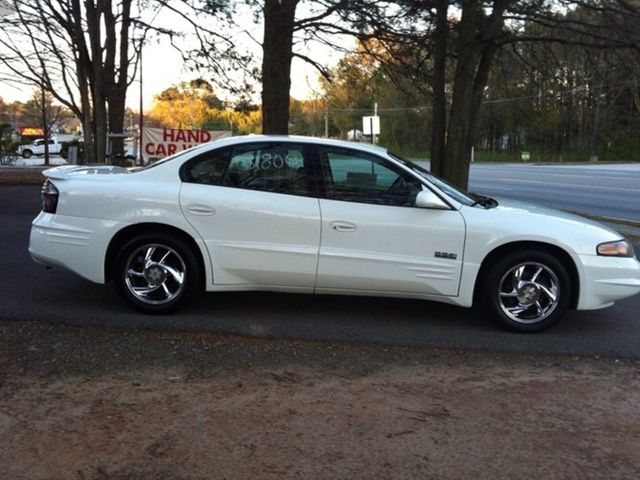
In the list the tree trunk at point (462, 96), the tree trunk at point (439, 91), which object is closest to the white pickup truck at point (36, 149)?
the tree trunk at point (439, 91)

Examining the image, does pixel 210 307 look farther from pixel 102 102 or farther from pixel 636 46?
pixel 102 102

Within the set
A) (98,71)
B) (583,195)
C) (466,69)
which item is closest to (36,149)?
(98,71)

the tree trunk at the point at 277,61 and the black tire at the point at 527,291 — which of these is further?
the tree trunk at the point at 277,61

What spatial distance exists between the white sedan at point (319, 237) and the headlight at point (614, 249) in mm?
10

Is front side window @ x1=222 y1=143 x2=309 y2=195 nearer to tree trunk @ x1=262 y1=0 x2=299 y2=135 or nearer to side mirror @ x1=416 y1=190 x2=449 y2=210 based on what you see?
side mirror @ x1=416 y1=190 x2=449 y2=210

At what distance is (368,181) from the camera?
5.22 metres

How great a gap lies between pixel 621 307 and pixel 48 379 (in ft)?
16.5

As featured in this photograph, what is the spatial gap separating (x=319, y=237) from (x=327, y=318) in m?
0.75

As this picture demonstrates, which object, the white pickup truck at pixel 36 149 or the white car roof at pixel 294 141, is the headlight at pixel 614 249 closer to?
the white car roof at pixel 294 141

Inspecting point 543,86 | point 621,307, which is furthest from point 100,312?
point 543,86

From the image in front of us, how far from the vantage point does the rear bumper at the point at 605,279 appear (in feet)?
16.5

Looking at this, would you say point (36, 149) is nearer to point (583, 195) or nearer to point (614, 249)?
point (583, 195)

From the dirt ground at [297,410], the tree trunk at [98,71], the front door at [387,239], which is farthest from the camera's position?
the tree trunk at [98,71]

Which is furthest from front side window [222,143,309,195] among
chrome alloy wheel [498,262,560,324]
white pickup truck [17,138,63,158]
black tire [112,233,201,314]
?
white pickup truck [17,138,63,158]
